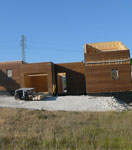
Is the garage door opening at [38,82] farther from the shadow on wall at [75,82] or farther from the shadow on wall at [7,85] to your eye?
the shadow on wall at [75,82]

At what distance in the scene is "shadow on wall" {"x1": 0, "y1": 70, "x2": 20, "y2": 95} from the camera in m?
21.5

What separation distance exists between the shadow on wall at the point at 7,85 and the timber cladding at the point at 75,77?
590 cm

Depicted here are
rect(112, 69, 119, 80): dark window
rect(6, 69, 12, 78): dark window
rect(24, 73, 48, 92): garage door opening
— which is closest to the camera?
rect(112, 69, 119, 80): dark window

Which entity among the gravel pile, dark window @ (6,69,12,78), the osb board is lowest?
the gravel pile

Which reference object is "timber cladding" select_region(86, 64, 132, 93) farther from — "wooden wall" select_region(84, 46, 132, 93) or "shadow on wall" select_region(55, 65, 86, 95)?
"shadow on wall" select_region(55, 65, 86, 95)

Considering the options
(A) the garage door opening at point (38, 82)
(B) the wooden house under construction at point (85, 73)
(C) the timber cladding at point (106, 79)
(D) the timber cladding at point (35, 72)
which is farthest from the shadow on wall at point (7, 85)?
(C) the timber cladding at point (106, 79)

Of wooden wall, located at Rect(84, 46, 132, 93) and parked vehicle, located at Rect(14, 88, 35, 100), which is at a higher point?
wooden wall, located at Rect(84, 46, 132, 93)

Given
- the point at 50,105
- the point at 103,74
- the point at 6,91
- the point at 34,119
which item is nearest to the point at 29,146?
the point at 34,119

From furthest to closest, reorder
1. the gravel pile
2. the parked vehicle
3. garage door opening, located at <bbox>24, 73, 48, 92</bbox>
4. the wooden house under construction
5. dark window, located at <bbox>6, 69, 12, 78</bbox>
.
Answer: garage door opening, located at <bbox>24, 73, 48, 92</bbox>, dark window, located at <bbox>6, 69, 12, 78</bbox>, the wooden house under construction, the parked vehicle, the gravel pile

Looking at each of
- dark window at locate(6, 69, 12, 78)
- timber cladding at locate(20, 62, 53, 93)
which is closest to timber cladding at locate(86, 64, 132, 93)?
timber cladding at locate(20, 62, 53, 93)

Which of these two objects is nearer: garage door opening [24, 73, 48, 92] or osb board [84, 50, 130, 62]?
osb board [84, 50, 130, 62]

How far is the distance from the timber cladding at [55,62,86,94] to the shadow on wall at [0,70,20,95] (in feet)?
19.4

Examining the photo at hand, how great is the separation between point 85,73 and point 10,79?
349 inches

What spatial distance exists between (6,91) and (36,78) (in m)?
4.32
